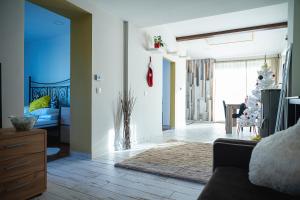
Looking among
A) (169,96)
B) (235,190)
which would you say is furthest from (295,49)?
(169,96)

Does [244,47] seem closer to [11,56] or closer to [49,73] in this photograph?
[49,73]

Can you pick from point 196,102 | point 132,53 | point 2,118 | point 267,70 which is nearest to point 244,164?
point 2,118

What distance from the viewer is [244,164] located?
58.2 inches

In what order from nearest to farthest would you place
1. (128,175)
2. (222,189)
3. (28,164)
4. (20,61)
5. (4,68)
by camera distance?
(222,189) → (28,164) → (4,68) → (20,61) → (128,175)

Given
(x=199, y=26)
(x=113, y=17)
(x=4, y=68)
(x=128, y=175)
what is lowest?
(x=128, y=175)

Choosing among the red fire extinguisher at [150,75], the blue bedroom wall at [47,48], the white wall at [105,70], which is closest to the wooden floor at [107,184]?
the white wall at [105,70]

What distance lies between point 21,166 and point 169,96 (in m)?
5.16

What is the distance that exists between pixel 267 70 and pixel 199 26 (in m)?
1.87

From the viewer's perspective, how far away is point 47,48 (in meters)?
5.10

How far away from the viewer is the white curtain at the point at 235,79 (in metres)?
7.65

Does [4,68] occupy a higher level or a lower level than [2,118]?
higher

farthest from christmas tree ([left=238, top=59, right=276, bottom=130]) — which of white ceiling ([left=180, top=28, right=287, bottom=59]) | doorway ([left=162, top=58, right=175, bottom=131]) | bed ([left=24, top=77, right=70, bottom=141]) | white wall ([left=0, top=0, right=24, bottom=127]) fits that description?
white wall ([left=0, top=0, right=24, bottom=127])

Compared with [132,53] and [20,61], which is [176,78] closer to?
[132,53]

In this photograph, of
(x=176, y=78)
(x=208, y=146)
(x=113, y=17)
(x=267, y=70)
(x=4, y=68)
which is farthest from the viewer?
(x=176, y=78)
